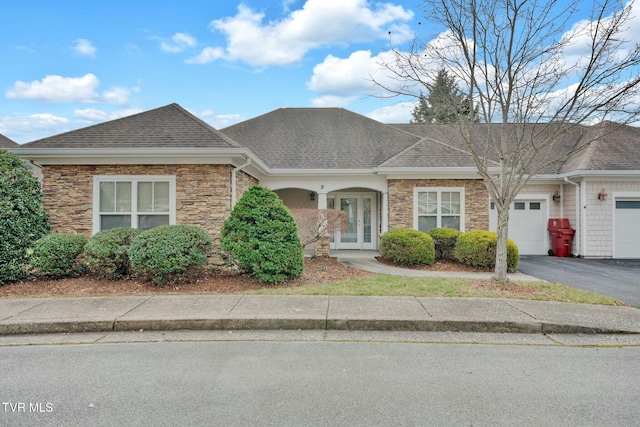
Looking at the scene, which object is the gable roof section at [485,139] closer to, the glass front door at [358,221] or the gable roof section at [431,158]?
the gable roof section at [431,158]

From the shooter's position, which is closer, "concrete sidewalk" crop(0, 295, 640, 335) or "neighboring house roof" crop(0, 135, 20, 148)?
"concrete sidewalk" crop(0, 295, 640, 335)

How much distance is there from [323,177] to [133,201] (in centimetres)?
601

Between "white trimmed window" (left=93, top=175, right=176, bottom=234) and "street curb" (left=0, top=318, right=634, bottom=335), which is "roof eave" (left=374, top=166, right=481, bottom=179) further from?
"street curb" (left=0, top=318, right=634, bottom=335)

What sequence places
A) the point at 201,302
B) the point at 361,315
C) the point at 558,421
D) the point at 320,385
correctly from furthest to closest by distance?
1. the point at 201,302
2. the point at 361,315
3. the point at 320,385
4. the point at 558,421

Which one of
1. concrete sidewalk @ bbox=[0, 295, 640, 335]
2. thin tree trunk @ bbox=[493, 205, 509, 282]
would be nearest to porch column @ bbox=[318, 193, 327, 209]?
thin tree trunk @ bbox=[493, 205, 509, 282]

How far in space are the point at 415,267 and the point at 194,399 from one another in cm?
803

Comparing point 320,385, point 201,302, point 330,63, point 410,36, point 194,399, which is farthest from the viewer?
point 330,63

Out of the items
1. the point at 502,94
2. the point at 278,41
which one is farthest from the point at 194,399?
the point at 278,41

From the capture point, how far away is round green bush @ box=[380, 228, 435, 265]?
33.0ft

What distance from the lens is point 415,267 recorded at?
10094mm

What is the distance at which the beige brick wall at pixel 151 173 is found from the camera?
→ 8695 millimetres

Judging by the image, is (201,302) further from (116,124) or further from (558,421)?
(116,124)

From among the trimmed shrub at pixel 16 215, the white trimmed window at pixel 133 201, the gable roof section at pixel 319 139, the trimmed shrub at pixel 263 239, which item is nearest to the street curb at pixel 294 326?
the trimmed shrub at pixel 263 239

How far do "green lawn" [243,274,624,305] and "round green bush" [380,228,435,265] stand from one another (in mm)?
2103
